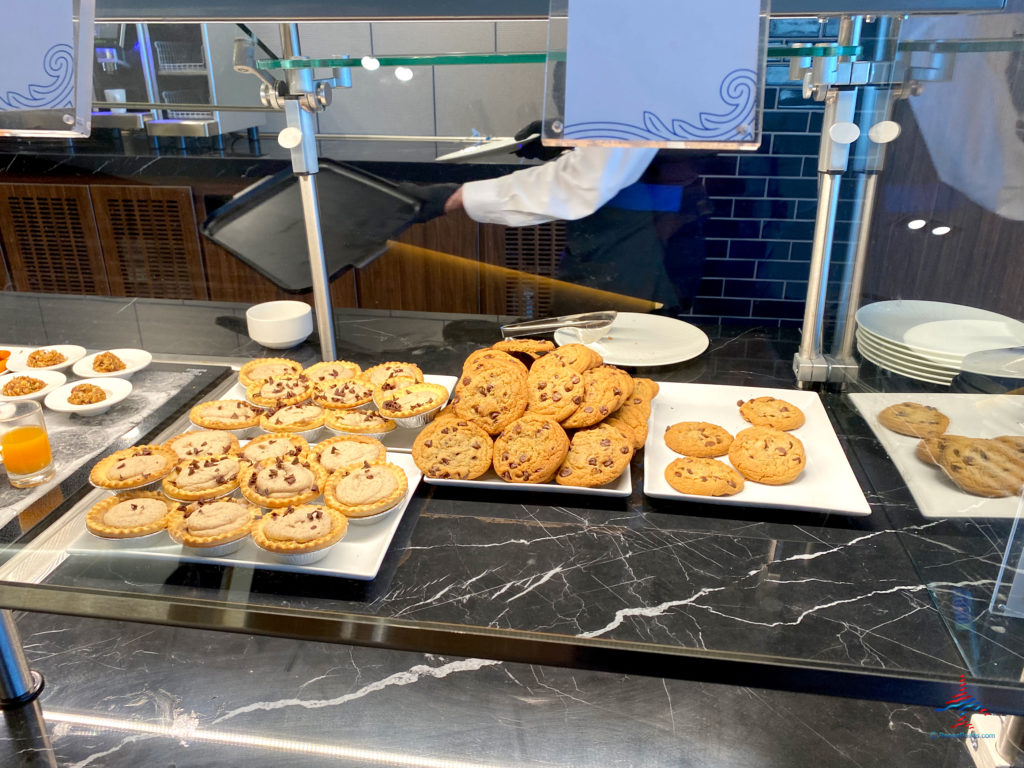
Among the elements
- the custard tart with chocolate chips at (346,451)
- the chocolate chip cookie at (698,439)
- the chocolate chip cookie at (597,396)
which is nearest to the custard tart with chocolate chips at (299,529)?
the custard tart with chocolate chips at (346,451)

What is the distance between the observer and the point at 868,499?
0.91m

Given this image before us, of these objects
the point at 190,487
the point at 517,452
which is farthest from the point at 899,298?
the point at 190,487

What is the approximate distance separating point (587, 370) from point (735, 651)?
0.44 meters

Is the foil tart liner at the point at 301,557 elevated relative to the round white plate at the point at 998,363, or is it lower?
lower

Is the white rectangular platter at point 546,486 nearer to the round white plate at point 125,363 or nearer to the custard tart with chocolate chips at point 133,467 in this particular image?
the custard tart with chocolate chips at point 133,467

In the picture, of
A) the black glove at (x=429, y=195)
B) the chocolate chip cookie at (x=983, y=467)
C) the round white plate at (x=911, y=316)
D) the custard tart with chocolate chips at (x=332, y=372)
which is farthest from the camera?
the black glove at (x=429, y=195)

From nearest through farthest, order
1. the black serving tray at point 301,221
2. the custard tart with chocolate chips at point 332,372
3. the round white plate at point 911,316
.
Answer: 1. the round white plate at point 911,316
2. the custard tart with chocolate chips at point 332,372
3. the black serving tray at point 301,221

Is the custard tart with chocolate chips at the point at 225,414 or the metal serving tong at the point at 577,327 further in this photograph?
the metal serving tong at the point at 577,327

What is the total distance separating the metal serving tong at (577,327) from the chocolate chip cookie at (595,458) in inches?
14.1

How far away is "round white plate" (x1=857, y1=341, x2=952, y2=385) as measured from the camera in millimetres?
854

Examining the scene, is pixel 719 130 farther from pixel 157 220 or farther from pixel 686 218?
pixel 157 220

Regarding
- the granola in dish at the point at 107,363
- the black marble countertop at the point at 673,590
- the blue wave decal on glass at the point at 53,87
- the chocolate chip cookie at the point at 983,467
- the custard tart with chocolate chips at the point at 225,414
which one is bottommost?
the black marble countertop at the point at 673,590

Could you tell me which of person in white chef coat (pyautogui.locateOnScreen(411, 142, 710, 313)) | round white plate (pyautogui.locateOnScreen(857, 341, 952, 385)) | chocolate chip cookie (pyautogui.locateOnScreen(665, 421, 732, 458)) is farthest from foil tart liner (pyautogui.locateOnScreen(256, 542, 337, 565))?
person in white chef coat (pyautogui.locateOnScreen(411, 142, 710, 313))

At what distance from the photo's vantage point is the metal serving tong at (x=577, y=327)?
1.29m
